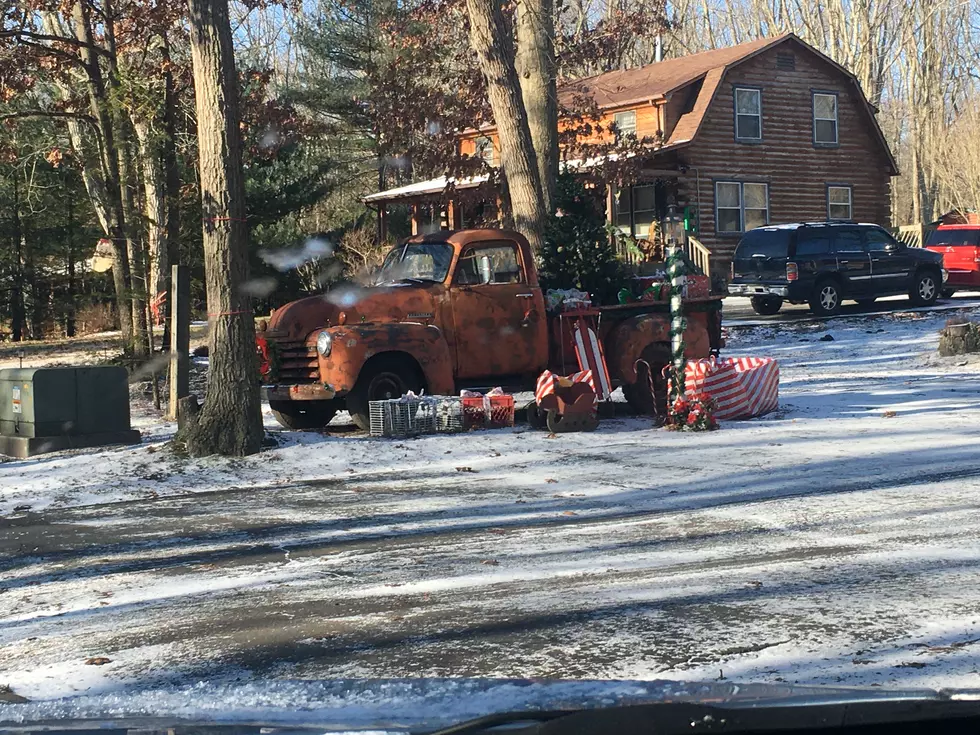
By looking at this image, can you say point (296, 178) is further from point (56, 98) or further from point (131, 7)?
point (131, 7)

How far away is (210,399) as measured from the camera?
12.0 meters

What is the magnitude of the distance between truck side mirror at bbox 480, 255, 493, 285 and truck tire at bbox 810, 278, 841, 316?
13.7 meters

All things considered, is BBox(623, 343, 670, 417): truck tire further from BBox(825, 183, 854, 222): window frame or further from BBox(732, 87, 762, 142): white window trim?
BBox(825, 183, 854, 222): window frame

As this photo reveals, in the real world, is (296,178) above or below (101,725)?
above

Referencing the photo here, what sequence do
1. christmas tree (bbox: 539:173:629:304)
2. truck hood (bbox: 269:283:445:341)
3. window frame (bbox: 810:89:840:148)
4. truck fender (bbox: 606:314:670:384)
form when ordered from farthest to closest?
window frame (bbox: 810:89:840:148) < christmas tree (bbox: 539:173:629:304) < truck fender (bbox: 606:314:670:384) < truck hood (bbox: 269:283:445:341)

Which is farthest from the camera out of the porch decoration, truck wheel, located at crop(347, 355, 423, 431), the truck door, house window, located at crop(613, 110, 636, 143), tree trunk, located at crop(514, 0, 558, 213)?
house window, located at crop(613, 110, 636, 143)

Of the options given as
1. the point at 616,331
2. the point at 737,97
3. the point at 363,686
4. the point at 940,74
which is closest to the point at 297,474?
the point at 616,331

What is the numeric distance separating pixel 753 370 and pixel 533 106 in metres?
8.24

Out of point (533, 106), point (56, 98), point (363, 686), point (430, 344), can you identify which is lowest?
point (363, 686)

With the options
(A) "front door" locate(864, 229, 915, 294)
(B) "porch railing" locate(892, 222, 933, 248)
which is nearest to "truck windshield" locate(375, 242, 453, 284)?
(A) "front door" locate(864, 229, 915, 294)

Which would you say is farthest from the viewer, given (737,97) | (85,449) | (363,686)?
(737,97)

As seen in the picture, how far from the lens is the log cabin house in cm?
3588

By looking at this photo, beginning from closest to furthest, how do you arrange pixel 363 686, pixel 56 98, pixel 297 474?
pixel 363 686, pixel 297 474, pixel 56 98

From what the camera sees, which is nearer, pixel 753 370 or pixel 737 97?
pixel 753 370
